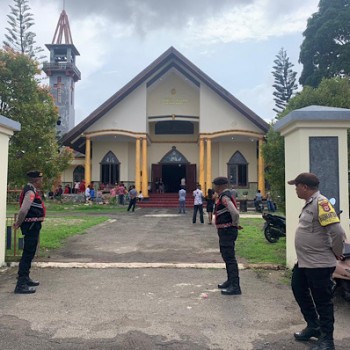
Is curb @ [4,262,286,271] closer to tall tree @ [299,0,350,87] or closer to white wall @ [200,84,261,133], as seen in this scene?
white wall @ [200,84,261,133]

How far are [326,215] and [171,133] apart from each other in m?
22.6

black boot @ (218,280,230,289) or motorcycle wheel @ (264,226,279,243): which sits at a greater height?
motorcycle wheel @ (264,226,279,243)

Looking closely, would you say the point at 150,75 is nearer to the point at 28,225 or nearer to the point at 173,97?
the point at 173,97

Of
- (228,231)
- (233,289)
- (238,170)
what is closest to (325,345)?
(233,289)

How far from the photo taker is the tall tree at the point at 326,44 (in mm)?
26547

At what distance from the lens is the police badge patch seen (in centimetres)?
327

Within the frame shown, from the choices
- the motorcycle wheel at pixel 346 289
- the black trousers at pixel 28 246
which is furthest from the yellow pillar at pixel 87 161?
the motorcycle wheel at pixel 346 289

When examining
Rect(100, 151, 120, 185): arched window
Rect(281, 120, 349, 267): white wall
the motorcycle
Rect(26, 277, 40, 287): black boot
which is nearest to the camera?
Rect(26, 277, 40, 287): black boot

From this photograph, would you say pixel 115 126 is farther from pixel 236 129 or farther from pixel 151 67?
pixel 236 129

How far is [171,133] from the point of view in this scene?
84.0 ft

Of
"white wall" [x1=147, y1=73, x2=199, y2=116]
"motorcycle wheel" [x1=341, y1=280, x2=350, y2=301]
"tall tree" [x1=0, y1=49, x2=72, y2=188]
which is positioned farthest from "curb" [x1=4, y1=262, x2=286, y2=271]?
"white wall" [x1=147, y1=73, x2=199, y2=116]

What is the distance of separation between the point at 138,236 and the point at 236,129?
47.2 ft

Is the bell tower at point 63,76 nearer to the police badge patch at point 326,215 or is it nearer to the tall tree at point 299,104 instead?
the tall tree at point 299,104

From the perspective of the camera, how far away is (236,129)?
75.1ft
